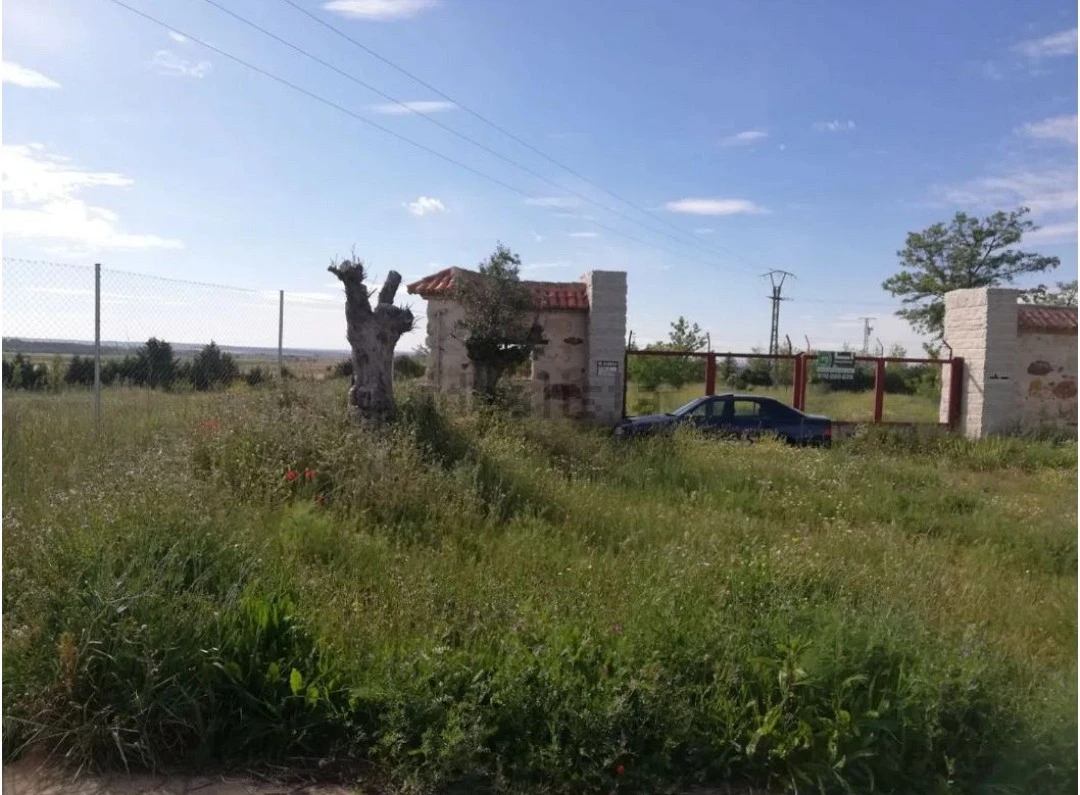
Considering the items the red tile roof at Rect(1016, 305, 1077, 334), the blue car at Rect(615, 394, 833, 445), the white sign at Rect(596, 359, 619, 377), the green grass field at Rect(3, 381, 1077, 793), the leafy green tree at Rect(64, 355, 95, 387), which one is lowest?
the green grass field at Rect(3, 381, 1077, 793)

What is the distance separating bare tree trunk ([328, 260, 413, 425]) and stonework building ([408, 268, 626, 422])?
→ 4505 millimetres

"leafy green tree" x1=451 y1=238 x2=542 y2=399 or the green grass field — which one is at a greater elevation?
"leafy green tree" x1=451 y1=238 x2=542 y2=399

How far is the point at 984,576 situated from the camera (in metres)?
5.73

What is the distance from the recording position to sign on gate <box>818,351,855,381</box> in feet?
51.2

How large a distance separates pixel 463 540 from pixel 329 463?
1757 mm

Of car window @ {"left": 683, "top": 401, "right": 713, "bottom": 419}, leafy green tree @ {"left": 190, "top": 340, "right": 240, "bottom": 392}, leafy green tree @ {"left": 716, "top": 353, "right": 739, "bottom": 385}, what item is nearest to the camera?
leafy green tree @ {"left": 190, "top": 340, "right": 240, "bottom": 392}

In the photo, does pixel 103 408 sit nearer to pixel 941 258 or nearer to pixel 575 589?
pixel 575 589

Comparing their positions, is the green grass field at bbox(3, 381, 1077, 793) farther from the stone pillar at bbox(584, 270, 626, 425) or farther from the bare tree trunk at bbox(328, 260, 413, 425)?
the stone pillar at bbox(584, 270, 626, 425)

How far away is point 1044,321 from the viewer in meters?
15.5

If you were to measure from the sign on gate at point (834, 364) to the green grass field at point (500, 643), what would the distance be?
949cm

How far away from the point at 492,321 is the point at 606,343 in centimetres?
232

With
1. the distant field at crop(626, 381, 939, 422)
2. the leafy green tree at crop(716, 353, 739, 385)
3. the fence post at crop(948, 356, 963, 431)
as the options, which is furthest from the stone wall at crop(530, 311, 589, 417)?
the leafy green tree at crop(716, 353, 739, 385)

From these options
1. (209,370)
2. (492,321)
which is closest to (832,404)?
(492,321)

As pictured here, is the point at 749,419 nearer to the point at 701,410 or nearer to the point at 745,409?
the point at 745,409
